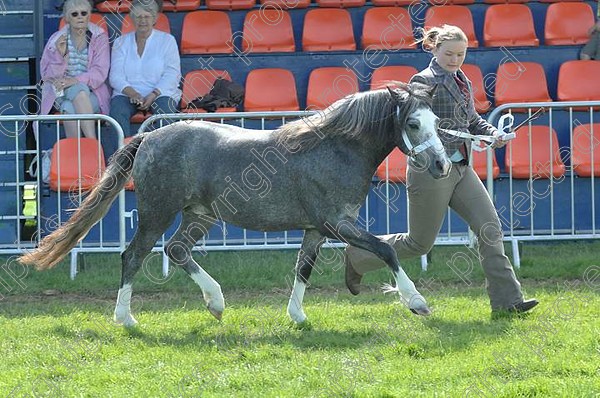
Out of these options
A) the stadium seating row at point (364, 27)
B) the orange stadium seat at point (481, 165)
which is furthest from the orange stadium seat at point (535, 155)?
the stadium seating row at point (364, 27)

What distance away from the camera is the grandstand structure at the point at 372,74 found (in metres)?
10.7

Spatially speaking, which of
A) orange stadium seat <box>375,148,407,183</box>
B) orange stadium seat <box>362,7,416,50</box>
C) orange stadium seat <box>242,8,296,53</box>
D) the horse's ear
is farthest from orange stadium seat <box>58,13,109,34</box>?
the horse's ear

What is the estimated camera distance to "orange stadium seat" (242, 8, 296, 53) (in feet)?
40.4

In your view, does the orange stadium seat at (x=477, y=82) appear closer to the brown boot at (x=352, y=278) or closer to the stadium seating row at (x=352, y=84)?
the stadium seating row at (x=352, y=84)

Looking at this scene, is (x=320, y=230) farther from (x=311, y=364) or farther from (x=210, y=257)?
(x=210, y=257)

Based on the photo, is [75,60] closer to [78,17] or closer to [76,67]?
[76,67]

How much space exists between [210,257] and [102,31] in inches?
108

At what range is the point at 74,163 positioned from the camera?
34.7ft

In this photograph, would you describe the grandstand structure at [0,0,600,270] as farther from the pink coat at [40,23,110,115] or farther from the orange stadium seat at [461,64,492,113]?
the pink coat at [40,23,110,115]

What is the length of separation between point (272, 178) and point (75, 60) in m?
4.62

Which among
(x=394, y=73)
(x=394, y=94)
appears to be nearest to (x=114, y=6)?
(x=394, y=73)

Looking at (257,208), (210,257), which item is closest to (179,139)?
(257,208)

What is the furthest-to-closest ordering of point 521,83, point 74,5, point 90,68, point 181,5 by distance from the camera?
point 181,5
point 521,83
point 90,68
point 74,5

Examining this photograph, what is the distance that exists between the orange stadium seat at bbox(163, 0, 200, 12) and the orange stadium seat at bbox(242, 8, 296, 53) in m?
0.73
